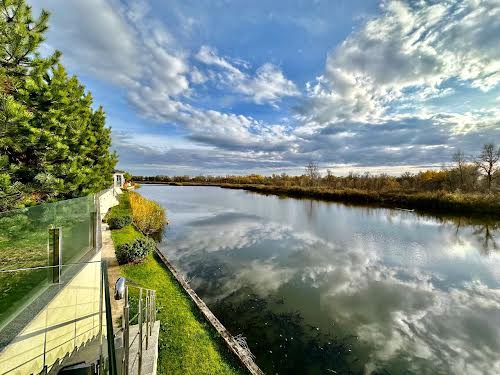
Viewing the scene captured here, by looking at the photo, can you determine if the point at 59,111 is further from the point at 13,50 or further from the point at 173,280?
the point at 173,280

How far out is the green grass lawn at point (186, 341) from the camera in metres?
4.65

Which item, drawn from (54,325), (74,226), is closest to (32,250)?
(54,325)

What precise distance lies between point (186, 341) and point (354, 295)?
6.02 meters

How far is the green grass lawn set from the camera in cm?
465

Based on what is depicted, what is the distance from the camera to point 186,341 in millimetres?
5266

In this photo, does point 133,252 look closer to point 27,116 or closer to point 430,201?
point 27,116

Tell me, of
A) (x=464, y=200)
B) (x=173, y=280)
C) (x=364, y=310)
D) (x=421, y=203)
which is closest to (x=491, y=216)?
(x=464, y=200)

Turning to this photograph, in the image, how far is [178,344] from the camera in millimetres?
5176

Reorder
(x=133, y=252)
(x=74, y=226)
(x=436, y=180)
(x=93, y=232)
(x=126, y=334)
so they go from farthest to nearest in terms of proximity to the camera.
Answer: (x=436, y=180) → (x=133, y=252) → (x=93, y=232) → (x=74, y=226) → (x=126, y=334)

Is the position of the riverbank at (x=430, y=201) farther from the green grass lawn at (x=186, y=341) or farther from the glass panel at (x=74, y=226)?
the glass panel at (x=74, y=226)

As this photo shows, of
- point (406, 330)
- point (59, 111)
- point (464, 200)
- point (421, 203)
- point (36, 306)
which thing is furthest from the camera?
point (421, 203)

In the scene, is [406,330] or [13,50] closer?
Answer: [406,330]

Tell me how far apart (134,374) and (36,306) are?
2.52 m

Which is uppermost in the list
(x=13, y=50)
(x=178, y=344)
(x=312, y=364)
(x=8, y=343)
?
(x=13, y=50)
